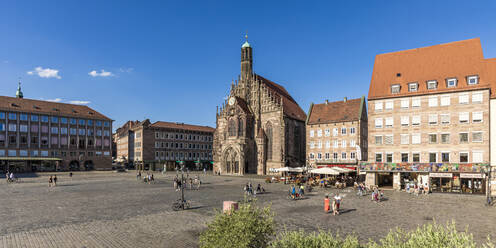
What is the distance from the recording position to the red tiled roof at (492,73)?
36669mm

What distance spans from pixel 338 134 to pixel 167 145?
5606 centimetres

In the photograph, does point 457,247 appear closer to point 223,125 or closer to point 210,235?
point 210,235

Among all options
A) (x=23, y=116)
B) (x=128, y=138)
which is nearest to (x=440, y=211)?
(x=23, y=116)

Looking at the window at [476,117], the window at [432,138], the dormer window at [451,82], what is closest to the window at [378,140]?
the window at [432,138]

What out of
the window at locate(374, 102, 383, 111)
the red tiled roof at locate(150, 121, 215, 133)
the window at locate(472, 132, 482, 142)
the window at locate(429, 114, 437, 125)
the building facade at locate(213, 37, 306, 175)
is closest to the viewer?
the window at locate(472, 132, 482, 142)

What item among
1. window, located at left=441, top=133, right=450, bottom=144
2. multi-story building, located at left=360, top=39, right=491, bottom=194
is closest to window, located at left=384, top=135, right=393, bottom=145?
multi-story building, located at left=360, top=39, right=491, bottom=194

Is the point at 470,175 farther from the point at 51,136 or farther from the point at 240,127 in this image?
the point at 51,136

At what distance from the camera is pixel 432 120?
38750 mm

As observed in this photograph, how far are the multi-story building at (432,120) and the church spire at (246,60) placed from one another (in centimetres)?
3691

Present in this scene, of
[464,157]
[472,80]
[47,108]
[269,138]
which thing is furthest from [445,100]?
[47,108]

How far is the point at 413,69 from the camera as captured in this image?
141 feet

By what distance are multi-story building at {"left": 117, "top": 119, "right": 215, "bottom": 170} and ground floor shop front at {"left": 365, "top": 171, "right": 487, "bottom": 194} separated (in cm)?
6493

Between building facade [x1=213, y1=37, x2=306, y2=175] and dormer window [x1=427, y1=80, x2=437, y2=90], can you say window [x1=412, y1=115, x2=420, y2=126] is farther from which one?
building facade [x1=213, y1=37, x2=306, y2=175]

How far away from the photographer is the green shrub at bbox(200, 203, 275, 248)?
8.31 m
